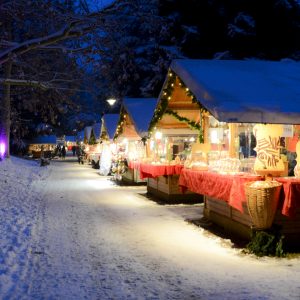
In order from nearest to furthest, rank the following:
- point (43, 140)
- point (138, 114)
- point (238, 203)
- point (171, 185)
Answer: point (238, 203)
point (171, 185)
point (138, 114)
point (43, 140)

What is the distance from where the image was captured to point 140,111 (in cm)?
2284

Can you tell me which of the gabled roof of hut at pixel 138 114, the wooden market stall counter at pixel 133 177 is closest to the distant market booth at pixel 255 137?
the gabled roof of hut at pixel 138 114

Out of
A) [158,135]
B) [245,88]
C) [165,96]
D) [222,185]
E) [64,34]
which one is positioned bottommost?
[222,185]

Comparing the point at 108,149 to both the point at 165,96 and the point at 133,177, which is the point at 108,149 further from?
the point at 165,96

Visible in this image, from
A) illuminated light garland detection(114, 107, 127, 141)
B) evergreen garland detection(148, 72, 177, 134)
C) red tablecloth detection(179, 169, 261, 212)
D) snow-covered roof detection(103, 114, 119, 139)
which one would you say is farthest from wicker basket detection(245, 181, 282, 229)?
snow-covered roof detection(103, 114, 119, 139)

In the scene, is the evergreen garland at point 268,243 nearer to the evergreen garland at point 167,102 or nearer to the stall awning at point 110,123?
the evergreen garland at point 167,102

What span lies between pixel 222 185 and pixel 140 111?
13617 millimetres

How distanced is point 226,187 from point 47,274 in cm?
421

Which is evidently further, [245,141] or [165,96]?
[165,96]

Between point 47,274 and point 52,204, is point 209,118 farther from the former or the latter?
point 47,274

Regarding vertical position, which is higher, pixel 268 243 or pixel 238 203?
pixel 238 203

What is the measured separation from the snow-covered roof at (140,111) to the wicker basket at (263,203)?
12.3 metres

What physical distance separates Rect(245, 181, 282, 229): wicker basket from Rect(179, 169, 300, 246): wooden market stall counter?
0.63 feet

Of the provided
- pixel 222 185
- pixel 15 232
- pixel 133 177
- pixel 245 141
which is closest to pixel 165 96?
pixel 245 141
